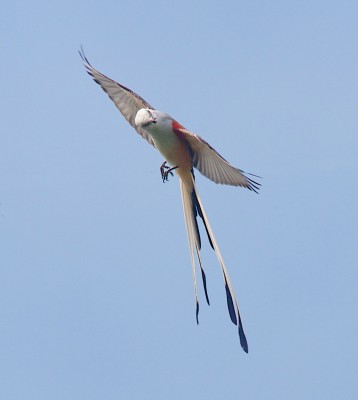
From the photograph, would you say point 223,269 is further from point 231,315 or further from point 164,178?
point 164,178

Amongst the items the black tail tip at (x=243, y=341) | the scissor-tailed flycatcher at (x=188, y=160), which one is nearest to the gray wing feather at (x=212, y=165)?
the scissor-tailed flycatcher at (x=188, y=160)

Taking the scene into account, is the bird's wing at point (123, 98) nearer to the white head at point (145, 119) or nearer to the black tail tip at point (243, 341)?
the white head at point (145, 119)

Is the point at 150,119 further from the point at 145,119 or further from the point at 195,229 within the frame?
the point at 195,229

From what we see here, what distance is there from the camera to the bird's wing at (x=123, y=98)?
361 inches

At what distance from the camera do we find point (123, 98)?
9.28 meters

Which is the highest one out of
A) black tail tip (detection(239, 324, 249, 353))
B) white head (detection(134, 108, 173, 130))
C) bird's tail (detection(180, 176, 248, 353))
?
white head (detection(134, 108, 173, 130))

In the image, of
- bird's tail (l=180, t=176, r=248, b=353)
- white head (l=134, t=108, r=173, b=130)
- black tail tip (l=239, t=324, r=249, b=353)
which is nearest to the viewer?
black tail tip (l=239, t=324, r=249, b=353)


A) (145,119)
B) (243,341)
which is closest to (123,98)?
(145,119)

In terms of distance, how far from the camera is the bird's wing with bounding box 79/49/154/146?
9.16 m

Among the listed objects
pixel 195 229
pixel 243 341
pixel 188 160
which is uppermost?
pixel 188 160

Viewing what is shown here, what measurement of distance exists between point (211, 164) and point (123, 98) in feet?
3.51

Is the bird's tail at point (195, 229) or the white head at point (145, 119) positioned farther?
the white head at point (145, 119)

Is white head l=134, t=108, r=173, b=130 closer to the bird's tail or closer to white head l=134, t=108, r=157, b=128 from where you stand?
white head l=134, t=108, r=157, b=128

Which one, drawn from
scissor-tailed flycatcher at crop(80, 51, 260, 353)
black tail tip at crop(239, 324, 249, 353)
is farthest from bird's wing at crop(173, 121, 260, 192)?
black tail tip at crop(239, 324, 249, 353)
